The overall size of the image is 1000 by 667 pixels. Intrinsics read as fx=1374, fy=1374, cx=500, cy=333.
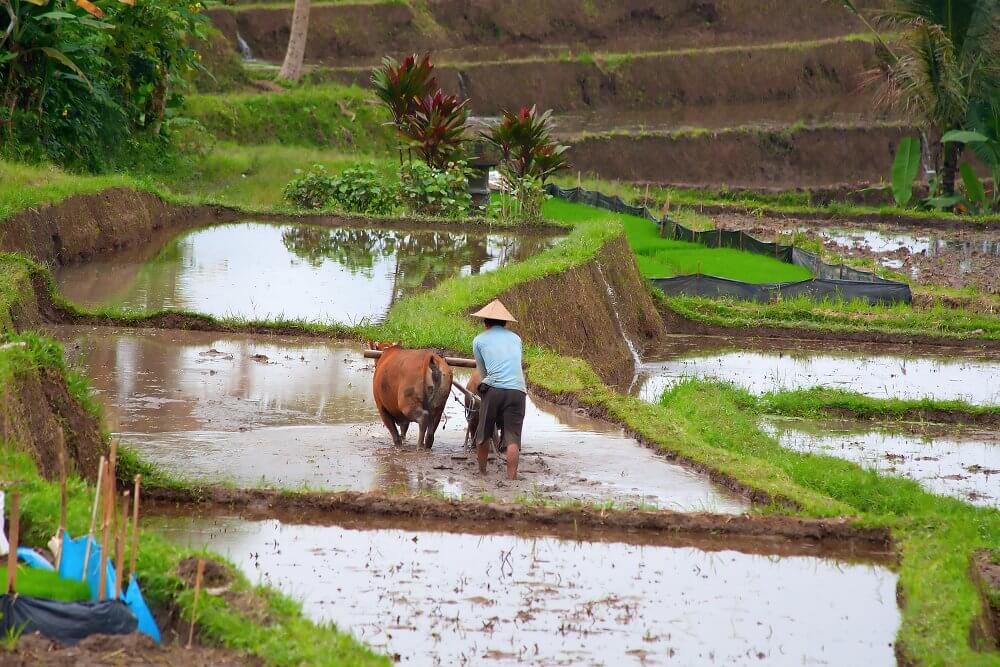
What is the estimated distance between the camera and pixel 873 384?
52.9 ft

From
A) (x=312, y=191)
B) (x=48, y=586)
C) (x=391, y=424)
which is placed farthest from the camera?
(x=312, y=191)

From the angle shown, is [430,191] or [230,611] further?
[430,191]

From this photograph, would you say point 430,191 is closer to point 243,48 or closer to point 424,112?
point 424,112

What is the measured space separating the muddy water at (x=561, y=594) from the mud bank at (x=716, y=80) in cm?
3401

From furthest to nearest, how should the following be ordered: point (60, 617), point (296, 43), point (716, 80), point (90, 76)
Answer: point (716, 80) < point (296, 43) < point (90, 76) < point (60, 617)

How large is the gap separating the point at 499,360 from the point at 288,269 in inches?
362

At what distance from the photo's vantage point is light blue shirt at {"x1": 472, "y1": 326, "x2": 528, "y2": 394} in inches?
369

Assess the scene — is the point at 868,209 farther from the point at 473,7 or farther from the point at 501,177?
the point at 473,7

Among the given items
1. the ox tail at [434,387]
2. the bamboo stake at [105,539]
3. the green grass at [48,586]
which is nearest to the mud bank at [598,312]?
the ox tail at [434,387]

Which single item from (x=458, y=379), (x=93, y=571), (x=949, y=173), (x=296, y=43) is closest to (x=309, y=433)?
(x=458, y=379)

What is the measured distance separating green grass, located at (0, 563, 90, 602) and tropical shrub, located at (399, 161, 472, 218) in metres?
18.3

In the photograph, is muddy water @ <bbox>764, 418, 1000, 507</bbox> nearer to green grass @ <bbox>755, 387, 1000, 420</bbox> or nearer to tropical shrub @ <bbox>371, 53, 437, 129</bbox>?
green grass @ <bbox>755, 387, 1000, 420</bbox>

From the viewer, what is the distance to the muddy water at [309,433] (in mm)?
9125

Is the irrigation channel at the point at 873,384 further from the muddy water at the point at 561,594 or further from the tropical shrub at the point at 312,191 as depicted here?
the tropical shrub at the point at 312,191
